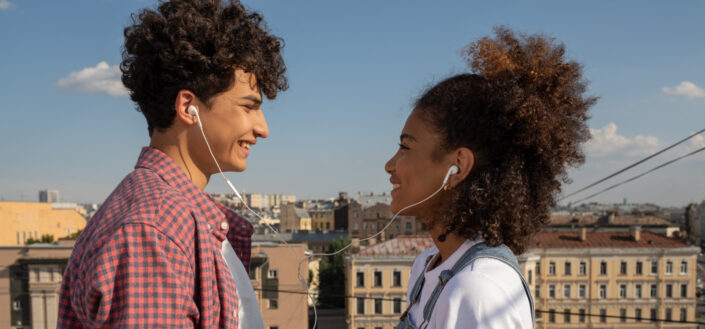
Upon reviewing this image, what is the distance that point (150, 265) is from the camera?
50.4 inches

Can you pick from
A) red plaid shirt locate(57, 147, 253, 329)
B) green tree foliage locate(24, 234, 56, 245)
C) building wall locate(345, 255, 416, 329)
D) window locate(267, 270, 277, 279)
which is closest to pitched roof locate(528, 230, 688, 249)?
building wall locate(345, 255, 416, 329)

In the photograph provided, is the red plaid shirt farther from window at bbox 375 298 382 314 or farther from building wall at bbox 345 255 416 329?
window at bbox 375 298 382 314

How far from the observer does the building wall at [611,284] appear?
3117 centimetres

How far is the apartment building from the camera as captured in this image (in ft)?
102

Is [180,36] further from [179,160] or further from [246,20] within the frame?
[179,160]

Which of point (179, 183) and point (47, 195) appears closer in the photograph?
point (179, 183)

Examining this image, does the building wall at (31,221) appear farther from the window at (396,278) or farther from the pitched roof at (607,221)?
the pitched roof at (607,221)

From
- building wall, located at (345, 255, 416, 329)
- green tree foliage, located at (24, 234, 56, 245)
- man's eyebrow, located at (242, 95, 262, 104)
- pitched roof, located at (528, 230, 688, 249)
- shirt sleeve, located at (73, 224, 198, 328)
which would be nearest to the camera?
shirt sleeve, located at (73, 224, 198, 328)

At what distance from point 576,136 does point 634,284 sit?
34.0 metres

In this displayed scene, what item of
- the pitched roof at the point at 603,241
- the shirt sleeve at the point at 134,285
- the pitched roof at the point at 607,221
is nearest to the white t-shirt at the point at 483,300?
the shirt sleeve at the point at 134,285

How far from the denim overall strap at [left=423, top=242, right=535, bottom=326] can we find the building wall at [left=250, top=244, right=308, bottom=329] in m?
22.4

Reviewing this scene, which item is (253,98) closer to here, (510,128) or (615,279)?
(510,128)

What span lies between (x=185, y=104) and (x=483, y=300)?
1.05 meters

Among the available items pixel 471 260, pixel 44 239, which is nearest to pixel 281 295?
pixel 471 260
